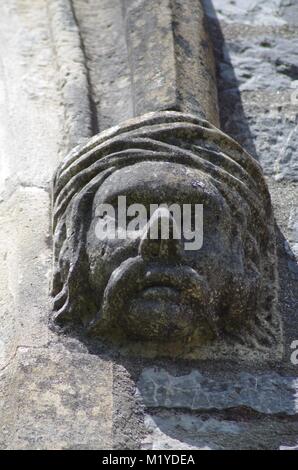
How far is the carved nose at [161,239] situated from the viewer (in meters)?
2.74

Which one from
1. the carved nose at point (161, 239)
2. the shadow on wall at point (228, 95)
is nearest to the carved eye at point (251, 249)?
the carved nose at point (161, 239)

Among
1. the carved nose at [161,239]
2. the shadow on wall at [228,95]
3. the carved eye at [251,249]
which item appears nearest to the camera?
the carved nose at [161,239]

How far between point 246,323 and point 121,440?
46 centimetres

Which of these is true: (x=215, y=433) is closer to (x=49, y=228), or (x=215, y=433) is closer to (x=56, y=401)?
(x=56, y=401)

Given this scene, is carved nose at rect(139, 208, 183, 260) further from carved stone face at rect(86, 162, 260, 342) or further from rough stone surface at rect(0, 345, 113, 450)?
rough stone surface at rect(0, 345, 113, 450)

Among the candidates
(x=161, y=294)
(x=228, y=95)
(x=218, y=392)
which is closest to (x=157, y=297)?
(x=161, y=294)

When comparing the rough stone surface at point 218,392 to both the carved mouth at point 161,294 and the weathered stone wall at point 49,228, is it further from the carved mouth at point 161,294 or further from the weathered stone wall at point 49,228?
the carved mouth at point 161,294

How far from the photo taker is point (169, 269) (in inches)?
108

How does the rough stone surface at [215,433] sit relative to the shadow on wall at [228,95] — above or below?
below

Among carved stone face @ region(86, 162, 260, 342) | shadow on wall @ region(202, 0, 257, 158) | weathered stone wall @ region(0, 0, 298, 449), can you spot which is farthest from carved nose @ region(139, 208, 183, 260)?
shadow on wall @ region(202, 0, 257, 158)

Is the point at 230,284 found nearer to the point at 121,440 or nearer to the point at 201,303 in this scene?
the point at 201,303

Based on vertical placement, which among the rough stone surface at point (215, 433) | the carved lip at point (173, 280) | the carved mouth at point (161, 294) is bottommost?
the rough stone surface at point (215, 433)

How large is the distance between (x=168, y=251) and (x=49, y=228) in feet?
1.66

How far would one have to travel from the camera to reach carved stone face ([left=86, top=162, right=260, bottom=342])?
9.02ft
